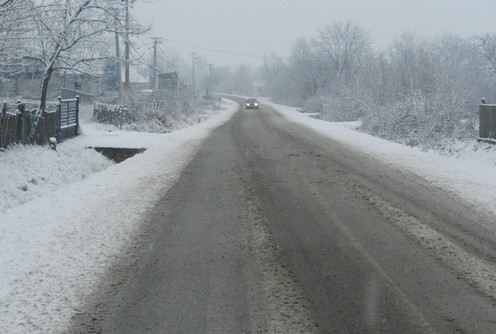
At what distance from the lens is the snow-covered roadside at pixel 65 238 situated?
3865 mm

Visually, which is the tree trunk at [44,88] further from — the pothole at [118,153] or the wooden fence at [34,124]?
the pothole at [118,153]

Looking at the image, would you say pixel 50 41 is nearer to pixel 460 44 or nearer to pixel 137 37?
pixel 137 37

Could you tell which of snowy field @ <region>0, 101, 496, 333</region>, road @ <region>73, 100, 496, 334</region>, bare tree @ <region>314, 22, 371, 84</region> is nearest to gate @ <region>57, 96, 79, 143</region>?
snowy field @ <region>0, 101, 496, 333</region>

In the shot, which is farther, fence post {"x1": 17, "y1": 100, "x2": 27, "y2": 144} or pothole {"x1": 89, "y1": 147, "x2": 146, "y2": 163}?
pothole {"x1": 89, "y1": 147, "x2": 146, "y2": 163}

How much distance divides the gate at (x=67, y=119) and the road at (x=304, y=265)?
850cm

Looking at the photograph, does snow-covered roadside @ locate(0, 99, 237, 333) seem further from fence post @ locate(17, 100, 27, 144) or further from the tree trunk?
the tree trunk

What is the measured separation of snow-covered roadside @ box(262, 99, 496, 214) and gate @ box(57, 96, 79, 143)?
9975mm

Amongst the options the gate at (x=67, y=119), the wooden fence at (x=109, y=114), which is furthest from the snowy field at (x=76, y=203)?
the wooden fence at (x=109, y=114)

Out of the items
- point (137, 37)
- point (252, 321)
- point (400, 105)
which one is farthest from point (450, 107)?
point (252, 321)

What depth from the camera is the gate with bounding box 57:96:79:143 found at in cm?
1566

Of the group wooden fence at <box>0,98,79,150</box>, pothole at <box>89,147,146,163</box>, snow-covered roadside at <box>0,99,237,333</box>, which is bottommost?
snow-covered roadside at <box>0,99,237,333</box>

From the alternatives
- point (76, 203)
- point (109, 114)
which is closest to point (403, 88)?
point (109, 114)

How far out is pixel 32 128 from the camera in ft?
43.3

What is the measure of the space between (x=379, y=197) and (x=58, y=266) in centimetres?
540
